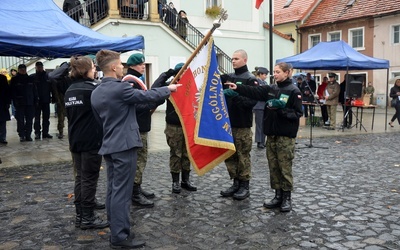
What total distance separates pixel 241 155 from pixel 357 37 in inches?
1133

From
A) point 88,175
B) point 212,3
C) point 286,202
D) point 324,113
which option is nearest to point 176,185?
point 286,202

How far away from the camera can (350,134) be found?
13469 millimetres

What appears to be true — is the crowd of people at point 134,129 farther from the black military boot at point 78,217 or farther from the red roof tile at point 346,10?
the red roof tile at point 346,10

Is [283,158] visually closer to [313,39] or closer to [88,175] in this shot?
[88,175]

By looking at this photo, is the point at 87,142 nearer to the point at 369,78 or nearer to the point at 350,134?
the point at 350,134

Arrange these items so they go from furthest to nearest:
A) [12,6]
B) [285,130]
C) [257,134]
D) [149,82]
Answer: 1. [149,82]
2. [257,134]
3. [12,6]
4. [285,130]

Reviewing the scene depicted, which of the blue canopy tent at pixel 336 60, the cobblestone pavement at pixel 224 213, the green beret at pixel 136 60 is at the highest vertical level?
the blue canopy tent at pixel 336 60

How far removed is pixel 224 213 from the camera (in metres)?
5.21

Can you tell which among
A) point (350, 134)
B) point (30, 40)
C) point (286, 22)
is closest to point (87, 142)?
point (30, 40)

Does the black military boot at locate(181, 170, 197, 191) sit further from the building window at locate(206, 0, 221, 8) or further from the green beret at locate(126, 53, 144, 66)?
the building window at locate(206, 0, 221, 8)

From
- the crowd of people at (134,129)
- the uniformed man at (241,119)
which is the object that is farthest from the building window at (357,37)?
the crowd of people at (134,129)

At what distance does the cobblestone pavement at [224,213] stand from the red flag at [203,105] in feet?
2.94

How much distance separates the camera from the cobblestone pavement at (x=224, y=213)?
4.29 m

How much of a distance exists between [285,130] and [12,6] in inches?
280
